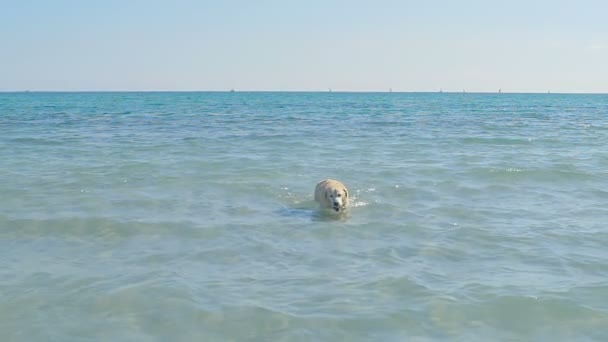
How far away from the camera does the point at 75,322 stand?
5.84 meters

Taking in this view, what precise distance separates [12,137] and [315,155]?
11684mm

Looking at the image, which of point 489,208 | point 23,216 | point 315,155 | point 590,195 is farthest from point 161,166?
point 590,195

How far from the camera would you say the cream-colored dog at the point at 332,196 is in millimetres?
10375

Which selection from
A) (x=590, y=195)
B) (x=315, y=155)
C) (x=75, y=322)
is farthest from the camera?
(x=315, y=155)

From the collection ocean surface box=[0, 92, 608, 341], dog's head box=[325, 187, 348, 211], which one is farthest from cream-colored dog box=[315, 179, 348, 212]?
ocean surface box=[0, 92, 608, 341]

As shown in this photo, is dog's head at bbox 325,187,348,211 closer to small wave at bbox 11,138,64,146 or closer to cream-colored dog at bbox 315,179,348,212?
cream-colored dog at bbox 315,179,348,212

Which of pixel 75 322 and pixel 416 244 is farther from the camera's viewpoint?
pixel 416 244

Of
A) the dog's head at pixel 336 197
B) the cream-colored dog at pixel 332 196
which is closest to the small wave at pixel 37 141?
the cream-colored dog at pixel 332 196

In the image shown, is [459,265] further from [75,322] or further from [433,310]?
[75,322]

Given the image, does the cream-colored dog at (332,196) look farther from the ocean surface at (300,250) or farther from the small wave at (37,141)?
the small wave at (37,141)

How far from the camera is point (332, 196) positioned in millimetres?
10469

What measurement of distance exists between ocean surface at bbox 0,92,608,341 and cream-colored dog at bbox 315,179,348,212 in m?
0.21

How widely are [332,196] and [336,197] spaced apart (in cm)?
8

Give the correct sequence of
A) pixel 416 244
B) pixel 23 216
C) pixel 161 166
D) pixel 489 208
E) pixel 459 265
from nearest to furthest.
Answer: pixel 459 265, pixel 416 244, pixel 23 216, pixel 489 208, pixel 161 166
